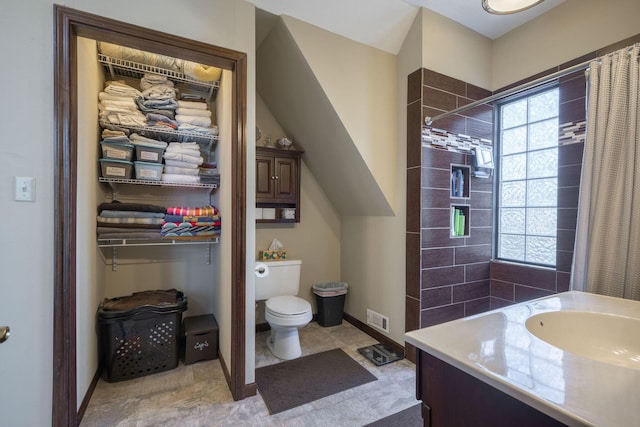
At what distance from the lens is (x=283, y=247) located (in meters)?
2.84

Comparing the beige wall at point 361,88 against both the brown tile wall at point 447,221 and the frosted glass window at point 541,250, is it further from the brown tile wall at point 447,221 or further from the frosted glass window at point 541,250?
the frosted glass window at point 541,250

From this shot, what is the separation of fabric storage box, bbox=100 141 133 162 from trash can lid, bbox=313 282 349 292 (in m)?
1.99

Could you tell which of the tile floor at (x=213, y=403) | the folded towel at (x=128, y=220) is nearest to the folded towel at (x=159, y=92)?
the folded towel at (x=128, y=220)

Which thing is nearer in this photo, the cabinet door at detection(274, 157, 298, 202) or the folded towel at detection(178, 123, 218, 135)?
the folded towel at detection(178, 123, 218, 135)

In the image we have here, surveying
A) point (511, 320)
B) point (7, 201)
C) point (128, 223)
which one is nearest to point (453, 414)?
point (511, 320)

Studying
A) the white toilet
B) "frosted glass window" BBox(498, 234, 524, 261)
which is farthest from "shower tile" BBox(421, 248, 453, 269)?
the white toilet

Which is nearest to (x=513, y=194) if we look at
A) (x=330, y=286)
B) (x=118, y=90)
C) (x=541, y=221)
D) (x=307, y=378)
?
(x=541, y=221)

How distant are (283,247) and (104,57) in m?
2.01

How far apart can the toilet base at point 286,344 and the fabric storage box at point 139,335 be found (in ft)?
2.43

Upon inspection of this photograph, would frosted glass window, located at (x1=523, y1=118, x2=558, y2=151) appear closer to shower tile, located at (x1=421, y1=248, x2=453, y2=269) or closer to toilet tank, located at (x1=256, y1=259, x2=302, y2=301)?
shower tile, located at (x1=421, y1=248, x2=453, y2=269)

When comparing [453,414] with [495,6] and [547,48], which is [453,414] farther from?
[547,48]

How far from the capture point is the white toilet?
2133 millimetres

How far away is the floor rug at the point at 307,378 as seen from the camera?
1.74 m

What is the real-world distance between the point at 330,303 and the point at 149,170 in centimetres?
200
